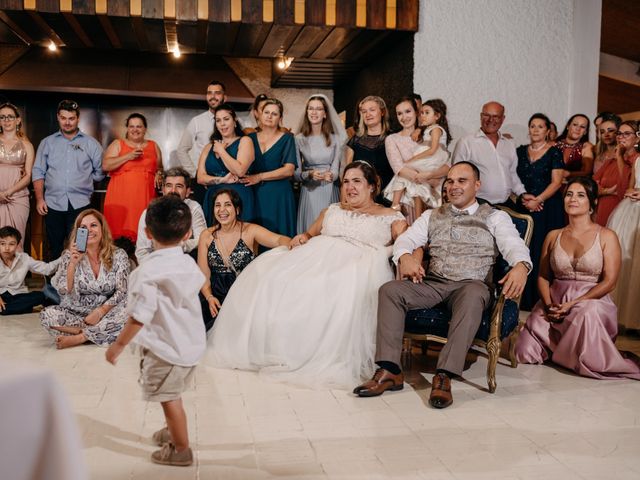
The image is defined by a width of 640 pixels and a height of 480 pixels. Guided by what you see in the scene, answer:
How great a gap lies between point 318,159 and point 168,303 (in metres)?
2.83

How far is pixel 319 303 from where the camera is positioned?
3682 mm

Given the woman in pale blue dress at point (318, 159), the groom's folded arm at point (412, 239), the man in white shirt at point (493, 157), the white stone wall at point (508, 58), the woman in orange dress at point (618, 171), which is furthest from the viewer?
the white stone wall at point (508, 58)

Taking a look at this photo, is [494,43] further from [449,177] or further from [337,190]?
[449,177]

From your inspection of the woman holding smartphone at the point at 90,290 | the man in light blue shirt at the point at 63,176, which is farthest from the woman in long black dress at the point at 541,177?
the man in light blue shirt at the point at 63,176

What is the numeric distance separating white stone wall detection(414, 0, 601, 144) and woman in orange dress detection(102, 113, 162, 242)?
2477 millimetres

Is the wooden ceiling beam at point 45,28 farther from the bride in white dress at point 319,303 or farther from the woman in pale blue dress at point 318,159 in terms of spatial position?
the bride in white dress at point 319,303

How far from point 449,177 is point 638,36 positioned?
8305 mm

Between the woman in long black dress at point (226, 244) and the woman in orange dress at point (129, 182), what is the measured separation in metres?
1.21

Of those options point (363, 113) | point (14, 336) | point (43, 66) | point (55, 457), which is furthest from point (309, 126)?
point (43, 66)

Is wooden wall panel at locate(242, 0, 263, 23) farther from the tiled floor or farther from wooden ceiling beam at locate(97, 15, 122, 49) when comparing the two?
the tiled floor

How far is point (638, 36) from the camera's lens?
409 inches

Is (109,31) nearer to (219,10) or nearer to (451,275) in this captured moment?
(219,10)

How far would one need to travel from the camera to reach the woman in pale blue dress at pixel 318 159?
4.99 meters

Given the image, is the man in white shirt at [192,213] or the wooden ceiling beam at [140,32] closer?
the man in white shirt at [192,213]
